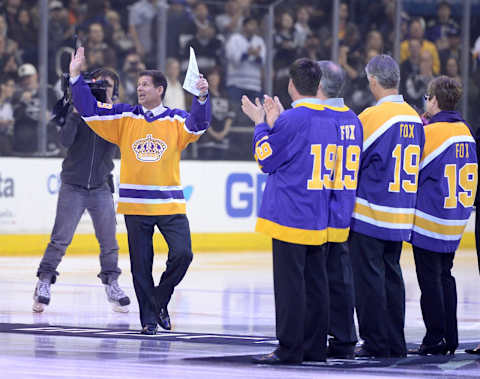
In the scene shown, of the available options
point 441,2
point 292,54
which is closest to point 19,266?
point 292,54

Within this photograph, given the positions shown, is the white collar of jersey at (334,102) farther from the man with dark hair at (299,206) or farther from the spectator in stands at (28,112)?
the spectator in stands at (28,112)

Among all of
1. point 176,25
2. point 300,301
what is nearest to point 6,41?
point 176,25

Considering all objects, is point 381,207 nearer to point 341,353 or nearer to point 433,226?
point 433,226

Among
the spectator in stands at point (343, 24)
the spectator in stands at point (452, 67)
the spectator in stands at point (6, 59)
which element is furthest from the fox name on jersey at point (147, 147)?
the spectator in stands at point (452, 67)

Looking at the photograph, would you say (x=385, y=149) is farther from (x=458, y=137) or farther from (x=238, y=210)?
(x=238, y=210)

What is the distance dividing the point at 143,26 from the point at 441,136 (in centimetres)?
969

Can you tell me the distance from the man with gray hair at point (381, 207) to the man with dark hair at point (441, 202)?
238 millimetres

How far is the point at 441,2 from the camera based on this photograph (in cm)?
1877

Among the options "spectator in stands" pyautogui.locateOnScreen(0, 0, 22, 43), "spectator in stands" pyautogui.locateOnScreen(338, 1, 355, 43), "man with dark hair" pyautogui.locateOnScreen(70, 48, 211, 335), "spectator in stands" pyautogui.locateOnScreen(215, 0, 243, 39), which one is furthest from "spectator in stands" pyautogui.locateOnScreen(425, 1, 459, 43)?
"man with dark hair" pyautogui.locateOnScreen(70, 48, 211, 335)

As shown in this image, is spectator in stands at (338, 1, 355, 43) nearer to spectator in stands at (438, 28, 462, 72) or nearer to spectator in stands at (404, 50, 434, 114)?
spectator in stands at (404, 50, 434, 114)

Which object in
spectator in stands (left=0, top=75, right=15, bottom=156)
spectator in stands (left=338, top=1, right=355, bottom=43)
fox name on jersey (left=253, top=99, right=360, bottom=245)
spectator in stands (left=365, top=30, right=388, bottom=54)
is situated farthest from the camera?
spectator in stands (left=365, top=30, right=388, bottom=54)

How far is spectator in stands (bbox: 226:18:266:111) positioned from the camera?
1688cm

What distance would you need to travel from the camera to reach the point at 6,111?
1503 centimetres

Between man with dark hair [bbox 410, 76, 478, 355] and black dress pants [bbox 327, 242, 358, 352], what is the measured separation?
0.61 m
